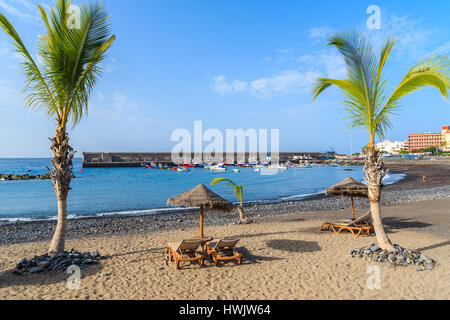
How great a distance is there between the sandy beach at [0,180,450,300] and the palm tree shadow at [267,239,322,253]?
3 cm

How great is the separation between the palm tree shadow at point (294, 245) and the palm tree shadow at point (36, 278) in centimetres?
503

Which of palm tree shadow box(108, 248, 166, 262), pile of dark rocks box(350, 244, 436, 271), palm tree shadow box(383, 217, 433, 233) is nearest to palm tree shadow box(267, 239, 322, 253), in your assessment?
pile of dark rocks box(350, 244, 436, 271)

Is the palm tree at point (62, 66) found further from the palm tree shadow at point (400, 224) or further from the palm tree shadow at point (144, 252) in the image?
the palm tree shadow at point (400, 224)

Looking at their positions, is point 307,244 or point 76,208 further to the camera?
point 76,208

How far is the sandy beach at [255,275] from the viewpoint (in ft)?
16.8

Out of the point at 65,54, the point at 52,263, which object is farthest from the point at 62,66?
the point at 52,263

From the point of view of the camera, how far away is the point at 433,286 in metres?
5.26

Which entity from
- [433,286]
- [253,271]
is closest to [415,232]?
[433,286]

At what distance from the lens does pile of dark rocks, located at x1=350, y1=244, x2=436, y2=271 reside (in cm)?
634

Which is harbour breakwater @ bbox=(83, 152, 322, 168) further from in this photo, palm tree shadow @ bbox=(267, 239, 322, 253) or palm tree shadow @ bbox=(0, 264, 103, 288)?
palm tree shadow @ bbox=(0, 264, 103, 288)

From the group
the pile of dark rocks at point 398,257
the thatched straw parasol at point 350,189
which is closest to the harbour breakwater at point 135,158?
the thatched straw parasol at point 350,189
